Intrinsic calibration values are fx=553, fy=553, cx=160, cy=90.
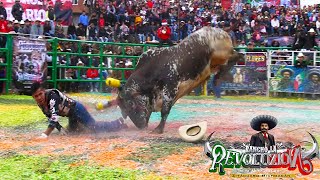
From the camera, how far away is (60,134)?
27.3 ft

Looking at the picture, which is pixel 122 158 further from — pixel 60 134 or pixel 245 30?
pixel 245 30

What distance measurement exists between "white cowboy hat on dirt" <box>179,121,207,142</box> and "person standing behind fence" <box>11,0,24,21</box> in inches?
431

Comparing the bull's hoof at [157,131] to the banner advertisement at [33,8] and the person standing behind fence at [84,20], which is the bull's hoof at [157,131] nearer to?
the banner advertisement at [33,8]

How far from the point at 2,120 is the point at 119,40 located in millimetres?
10680

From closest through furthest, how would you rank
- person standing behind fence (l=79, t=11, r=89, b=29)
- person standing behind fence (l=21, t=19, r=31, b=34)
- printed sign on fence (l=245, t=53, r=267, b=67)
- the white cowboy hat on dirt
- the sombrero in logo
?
the sombrero in logo < the white cowboy hat on dirt < person standing behind fence (l=21, t=19, r=31, b=34) < printed sign on fence (l=245, t=53, r=267, b=67) < person standing behind fence (l=79, t=11, r=89, b=29)

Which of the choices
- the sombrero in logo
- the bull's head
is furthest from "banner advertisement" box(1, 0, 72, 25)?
the sombrero in logo

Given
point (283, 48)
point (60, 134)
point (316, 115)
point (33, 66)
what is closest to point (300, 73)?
point (283, 48)

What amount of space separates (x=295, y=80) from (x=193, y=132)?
10.7 meters

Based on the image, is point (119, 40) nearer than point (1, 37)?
No

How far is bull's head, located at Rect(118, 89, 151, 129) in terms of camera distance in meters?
8.94

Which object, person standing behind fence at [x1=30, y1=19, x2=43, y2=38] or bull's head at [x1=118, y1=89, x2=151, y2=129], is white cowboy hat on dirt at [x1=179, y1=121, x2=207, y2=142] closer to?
bull's head at [x1=118, y1=89, x2=151, y2=129]

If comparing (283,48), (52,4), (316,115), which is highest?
(52,4)

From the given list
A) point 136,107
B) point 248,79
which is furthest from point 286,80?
point 136,107

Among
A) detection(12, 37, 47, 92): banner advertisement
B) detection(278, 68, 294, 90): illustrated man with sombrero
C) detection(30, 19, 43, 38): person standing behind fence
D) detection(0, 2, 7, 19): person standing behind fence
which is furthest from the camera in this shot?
detection(278, 68, 294, 90): illustrated man with sombrero
